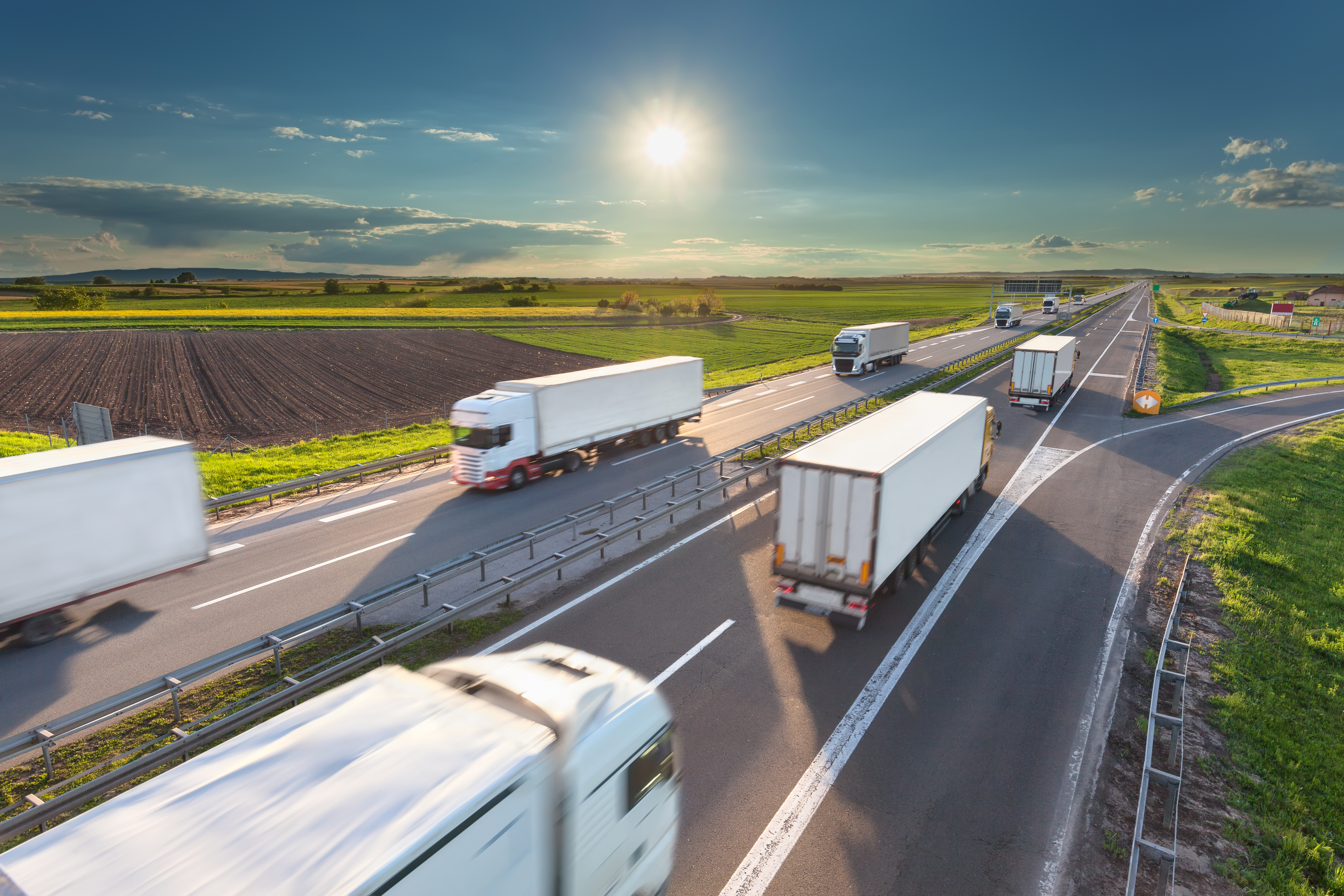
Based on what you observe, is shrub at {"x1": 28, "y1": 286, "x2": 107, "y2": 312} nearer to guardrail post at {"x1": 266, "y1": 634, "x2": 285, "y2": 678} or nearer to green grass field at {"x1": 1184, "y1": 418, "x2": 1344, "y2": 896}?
guardrail post at {"x1": 266, "y1": 634, "x2": 285, "y2": 678}

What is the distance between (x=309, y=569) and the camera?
15211 mm

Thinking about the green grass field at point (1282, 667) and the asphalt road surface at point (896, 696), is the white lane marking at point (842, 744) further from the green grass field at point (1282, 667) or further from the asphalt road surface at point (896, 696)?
the green grass field at point (1282, 667)

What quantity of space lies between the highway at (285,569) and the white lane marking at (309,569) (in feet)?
0.14

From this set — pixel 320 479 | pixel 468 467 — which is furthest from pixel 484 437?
pixel 320 479

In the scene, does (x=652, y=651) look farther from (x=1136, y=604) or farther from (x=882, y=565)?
(x=1136, y=604)

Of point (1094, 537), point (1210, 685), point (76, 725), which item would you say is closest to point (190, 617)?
point (76, 725)

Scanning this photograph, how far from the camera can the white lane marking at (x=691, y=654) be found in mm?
10680

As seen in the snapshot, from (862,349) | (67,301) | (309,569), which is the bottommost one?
(309,569)

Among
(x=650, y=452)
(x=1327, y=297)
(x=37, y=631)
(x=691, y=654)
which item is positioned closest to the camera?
(x=691, y=654)

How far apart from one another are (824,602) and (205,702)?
10.2 meters

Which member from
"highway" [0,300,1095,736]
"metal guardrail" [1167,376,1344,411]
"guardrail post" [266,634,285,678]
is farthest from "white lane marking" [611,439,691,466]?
"metal guardrail" [1167,376,1344,411]

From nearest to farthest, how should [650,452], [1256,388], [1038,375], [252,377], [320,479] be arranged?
[320,479] < [650,452] < [1038,375] < [1256,388] < [252,377]

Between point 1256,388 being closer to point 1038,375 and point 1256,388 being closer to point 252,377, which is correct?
point 1038,375

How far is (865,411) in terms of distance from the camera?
31.5 meters
